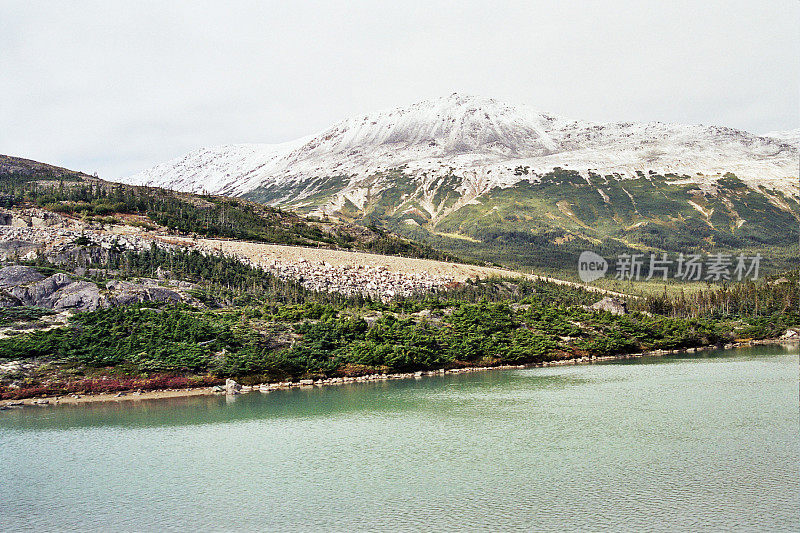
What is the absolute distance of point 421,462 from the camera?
27.0 metres

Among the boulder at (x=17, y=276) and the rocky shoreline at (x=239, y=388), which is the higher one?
the boulder at (x=17, y=276)

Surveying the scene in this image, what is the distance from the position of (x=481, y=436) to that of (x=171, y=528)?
656 inches

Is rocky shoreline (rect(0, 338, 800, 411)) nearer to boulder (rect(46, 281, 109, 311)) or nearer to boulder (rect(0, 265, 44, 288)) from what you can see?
boulder (rect(46, 281, 109, 311))

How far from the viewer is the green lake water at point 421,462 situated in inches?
813

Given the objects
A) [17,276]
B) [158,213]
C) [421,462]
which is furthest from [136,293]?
[158,213]

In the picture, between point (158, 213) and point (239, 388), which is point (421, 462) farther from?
point (158, 213)

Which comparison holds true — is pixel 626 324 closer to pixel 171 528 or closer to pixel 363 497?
pixel 363 497

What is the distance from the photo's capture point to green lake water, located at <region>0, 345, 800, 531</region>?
2066 cm

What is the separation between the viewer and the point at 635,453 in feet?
88.4

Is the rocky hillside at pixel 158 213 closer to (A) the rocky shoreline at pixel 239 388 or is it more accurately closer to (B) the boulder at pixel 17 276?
(B) the boulder at pixel 17 276

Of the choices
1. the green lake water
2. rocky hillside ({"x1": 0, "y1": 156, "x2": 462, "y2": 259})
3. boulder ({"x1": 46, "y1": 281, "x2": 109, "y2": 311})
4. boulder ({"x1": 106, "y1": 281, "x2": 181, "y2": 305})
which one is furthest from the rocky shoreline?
rocky hillside ({"x1": 0, "y1": 156, "x2": 462, "y2": 259})

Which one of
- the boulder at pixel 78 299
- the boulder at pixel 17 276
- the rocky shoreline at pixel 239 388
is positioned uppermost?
the boulder at pixel 17 276

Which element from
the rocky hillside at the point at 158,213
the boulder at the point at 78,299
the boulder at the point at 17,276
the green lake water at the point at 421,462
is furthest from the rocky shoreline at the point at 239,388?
the rocky hillside at the point at 158,213

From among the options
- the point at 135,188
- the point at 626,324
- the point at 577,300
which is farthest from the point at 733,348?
the point at 135,188
